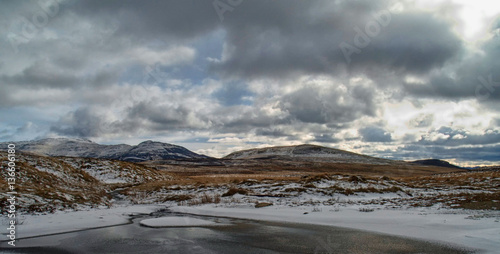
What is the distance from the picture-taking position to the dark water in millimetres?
8859

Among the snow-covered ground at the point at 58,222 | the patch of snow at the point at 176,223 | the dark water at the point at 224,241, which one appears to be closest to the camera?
the dark water at the point at 224,241

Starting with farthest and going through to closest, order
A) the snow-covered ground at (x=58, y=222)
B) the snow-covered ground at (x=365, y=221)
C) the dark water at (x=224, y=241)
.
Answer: the snow-covered ground at (x=58, y=222), the snow-covered ground at (x=365, y=221), the dark water at (x=224, y=241)

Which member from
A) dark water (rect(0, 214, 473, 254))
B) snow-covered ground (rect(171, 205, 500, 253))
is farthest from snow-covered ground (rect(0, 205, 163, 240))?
snow-covered ground (rect(171, 205, 500, 253))

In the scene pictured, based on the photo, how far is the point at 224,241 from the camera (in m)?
10.1

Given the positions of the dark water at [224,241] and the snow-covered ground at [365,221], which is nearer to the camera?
the dark water at [224,241]

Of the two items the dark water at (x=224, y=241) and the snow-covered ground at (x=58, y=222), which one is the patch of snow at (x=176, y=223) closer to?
the dark water at (x=224, y=241)

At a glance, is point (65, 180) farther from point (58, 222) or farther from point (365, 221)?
point (365, 221)

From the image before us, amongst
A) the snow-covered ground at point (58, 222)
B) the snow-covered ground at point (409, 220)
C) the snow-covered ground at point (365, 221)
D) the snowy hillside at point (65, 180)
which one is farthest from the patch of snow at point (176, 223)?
the snowy hillside at point (65, 180)

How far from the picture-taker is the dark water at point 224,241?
8.86 meters

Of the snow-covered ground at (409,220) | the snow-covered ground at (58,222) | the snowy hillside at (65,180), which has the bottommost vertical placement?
the snow-covered ground at (409,220)

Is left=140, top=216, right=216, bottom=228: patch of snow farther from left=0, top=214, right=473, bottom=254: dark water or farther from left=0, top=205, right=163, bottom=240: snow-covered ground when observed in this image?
left=0, top=205, right=163, bottom=240: snow-covered ground

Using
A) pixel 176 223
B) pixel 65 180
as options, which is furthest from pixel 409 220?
pixel 65 180

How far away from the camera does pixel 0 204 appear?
47.8ft

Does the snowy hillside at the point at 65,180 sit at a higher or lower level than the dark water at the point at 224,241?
higher
